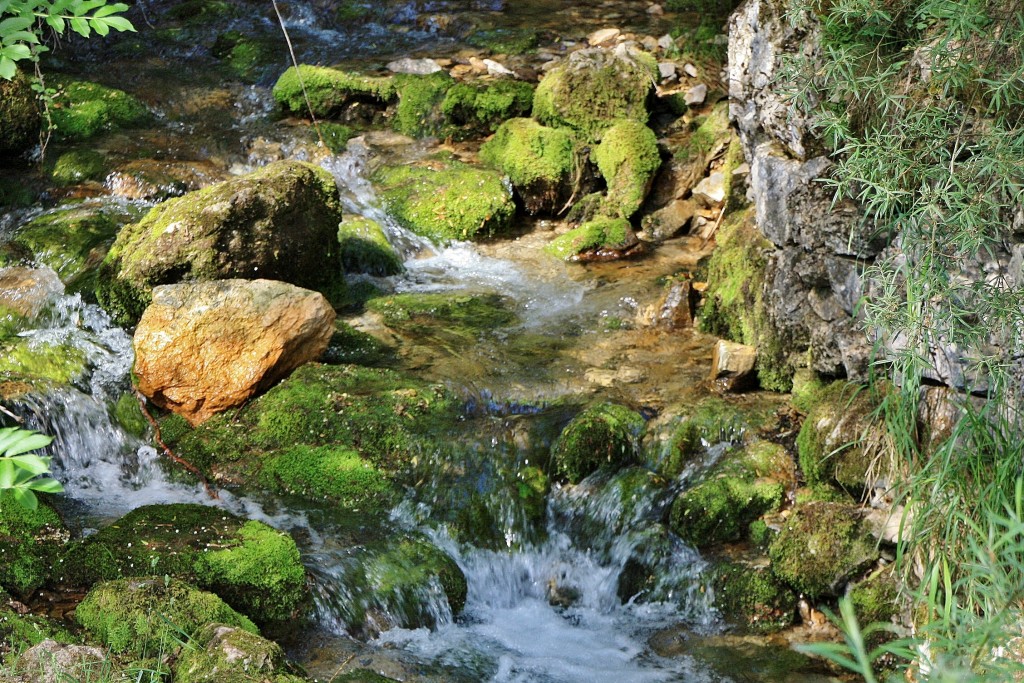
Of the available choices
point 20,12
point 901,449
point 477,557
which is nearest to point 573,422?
point 477,557

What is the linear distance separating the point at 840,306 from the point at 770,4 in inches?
70.3

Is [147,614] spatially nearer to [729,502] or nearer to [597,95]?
[729,502]

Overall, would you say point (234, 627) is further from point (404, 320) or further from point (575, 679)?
point (404, 320)

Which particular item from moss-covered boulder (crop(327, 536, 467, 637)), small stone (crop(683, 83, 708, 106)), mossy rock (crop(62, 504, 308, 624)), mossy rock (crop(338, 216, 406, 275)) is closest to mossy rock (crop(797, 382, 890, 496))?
moss-covered boulder (crop(327, 536, 467, 637))

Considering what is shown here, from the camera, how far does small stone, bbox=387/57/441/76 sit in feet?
36.7

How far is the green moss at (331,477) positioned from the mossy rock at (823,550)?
219 cm

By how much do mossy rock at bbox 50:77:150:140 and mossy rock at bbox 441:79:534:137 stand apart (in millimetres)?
3334

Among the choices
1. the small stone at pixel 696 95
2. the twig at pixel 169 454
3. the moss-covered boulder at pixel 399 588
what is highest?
the small stone at pixel 696 95

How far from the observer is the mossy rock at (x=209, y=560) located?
4434mm

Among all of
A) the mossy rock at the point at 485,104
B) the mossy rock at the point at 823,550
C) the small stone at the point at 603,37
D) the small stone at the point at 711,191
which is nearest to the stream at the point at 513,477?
the mossy rock at the point at 823,550

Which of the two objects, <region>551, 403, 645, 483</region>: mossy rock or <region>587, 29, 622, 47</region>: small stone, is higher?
<region>587, 29, 622, 47</region>: small stone

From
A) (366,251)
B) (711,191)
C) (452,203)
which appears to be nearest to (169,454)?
(366,251)

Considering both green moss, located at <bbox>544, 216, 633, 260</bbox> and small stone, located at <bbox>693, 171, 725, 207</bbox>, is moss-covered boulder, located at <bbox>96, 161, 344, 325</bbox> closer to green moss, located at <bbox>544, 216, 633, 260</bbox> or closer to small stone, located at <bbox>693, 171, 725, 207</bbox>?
green moss, located at <bbox>544, 216, 633, 260</bbox>

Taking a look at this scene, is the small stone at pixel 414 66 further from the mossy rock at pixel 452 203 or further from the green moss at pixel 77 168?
the green moss at pixel 77 168
